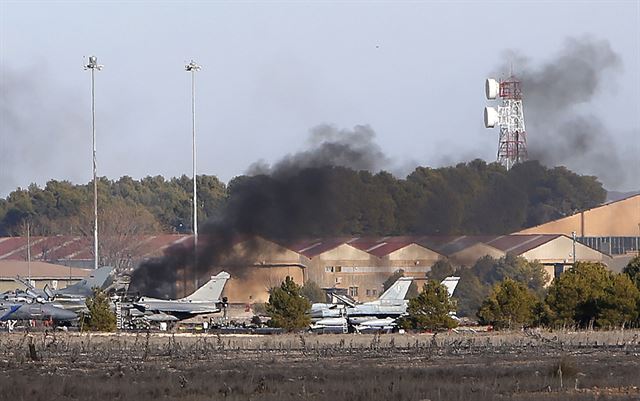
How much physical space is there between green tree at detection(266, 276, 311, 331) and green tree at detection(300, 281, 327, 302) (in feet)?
72.2

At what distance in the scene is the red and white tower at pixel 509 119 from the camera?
338 feet

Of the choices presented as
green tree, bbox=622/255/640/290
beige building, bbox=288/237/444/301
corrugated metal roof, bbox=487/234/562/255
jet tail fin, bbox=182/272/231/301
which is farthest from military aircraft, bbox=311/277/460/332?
green tree, bbox=622/255/640/290

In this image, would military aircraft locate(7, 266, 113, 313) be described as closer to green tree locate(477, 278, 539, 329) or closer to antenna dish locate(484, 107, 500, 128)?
green tree locate(477, 278, 539, 329)

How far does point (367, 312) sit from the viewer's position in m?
79.4

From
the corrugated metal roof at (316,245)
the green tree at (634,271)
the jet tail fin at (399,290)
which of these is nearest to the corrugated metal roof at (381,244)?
the corrugated metal roof at (316,245)

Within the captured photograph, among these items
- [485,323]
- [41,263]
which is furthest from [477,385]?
[41,263]

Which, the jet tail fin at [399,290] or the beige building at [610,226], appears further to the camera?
the beige building at [610,226]

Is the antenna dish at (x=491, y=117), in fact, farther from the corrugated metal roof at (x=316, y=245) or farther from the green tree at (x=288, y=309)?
the green tree at (x=288, y=309)

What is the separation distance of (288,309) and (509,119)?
40.8 m

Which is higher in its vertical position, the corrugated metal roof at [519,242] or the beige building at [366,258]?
the corrugated metal roof at [519,242]

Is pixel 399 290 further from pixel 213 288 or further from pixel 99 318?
pixel 99 318

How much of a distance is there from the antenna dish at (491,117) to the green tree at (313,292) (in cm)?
2167

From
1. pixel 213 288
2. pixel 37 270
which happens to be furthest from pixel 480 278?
pixel 37 270

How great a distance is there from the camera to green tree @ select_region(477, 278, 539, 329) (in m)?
66.7
